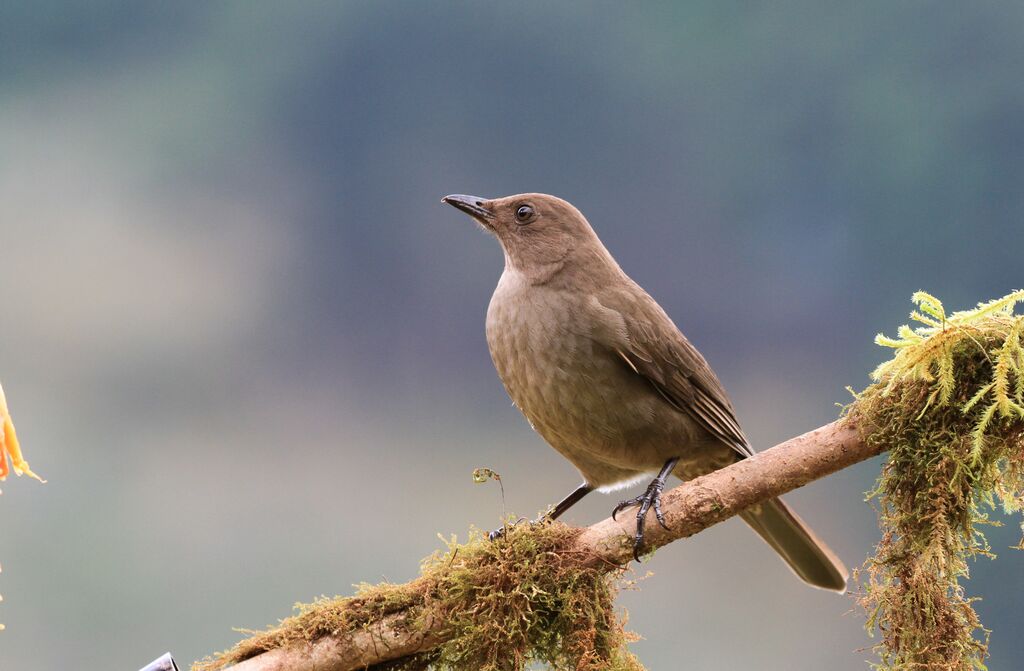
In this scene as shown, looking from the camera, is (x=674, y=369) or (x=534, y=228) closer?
(x=674, y=369)

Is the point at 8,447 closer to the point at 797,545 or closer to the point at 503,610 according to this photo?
the point at 503,610

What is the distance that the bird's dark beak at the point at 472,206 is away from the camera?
4.20 meters

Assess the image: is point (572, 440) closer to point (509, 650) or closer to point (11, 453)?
point (509, 650)

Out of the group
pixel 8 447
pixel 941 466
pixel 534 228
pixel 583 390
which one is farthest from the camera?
pixel 534 228

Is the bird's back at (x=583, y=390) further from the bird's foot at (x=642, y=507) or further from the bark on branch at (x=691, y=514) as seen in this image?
the bark on branch at (x=691, y=514)

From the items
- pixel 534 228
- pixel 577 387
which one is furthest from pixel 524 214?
pixel 577 387

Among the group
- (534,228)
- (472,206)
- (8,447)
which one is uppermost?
(472,206)

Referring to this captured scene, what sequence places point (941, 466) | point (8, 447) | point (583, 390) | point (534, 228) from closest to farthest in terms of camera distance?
1. point (8, 447)
2. point (941, 466)
3. point (583, 390)
4. point (534, 228)

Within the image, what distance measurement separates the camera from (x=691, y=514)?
10.6 ft

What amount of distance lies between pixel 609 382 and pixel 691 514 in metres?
0.66

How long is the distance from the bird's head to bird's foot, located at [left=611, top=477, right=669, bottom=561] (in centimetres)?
104

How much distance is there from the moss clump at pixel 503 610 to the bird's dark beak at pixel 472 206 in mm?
1446

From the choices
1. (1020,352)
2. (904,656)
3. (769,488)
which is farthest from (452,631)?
(1020,352)

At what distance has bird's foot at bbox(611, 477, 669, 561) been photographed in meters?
3.22
